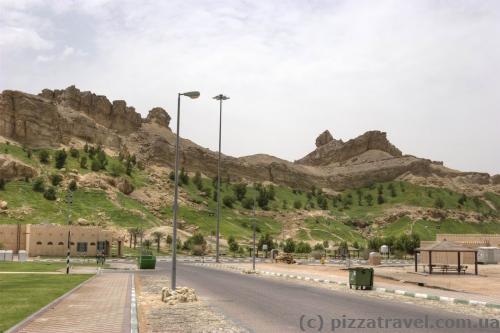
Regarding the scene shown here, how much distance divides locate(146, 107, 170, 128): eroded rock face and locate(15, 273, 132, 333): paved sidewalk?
143860 millimetres

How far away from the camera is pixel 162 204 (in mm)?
104438

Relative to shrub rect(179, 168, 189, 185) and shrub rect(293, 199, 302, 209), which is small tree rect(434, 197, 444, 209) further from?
shrub rect(179, 168, 189, 185)

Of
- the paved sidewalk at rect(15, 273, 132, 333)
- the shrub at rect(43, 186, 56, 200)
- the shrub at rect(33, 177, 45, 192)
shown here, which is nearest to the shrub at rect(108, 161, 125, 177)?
the shrub at rect(33, 177, 45, 192)

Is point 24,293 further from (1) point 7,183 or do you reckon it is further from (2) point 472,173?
(2) point 472,173

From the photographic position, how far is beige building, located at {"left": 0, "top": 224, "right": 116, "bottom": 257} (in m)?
60.5

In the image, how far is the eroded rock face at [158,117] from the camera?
536 ft

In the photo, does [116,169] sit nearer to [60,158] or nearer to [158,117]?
[60,158]

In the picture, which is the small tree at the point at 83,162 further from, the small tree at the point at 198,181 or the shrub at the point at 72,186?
the small tree at the point at 198,181

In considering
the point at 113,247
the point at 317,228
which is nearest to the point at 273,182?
the point at 317,228

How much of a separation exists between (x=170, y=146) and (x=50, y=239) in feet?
280

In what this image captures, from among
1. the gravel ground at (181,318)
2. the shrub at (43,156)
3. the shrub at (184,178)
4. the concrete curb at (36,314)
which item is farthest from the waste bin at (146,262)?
Answer: the shrub at (184,178)

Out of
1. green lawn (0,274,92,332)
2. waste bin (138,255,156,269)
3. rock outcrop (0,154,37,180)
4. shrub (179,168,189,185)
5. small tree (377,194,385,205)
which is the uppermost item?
shrub (179,168,189,185)

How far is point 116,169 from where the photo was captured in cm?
10969

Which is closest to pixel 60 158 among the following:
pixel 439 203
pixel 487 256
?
pixel 487 256
